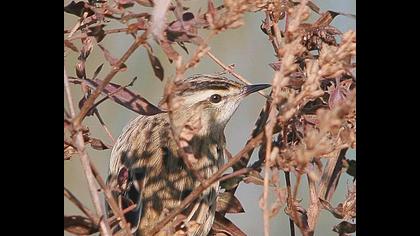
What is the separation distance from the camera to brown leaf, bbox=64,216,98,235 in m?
1.41

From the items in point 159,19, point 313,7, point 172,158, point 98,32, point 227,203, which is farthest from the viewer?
point 172,158

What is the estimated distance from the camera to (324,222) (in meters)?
2.23

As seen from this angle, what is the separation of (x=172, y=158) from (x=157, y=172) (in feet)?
0.21

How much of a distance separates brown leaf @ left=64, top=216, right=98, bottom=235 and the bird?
0.23 metres

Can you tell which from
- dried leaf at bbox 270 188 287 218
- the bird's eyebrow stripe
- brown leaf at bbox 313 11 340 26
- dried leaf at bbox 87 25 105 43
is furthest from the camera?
the bird's eyebrow stripe

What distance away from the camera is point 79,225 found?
56.2 inches

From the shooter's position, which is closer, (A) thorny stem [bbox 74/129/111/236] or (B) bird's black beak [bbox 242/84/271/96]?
(A) thorny stem [bbox 74/129/111/236]

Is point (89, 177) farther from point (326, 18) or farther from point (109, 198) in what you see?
point (326, 18)

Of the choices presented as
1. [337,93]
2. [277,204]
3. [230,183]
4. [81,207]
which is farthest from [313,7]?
[81,207]

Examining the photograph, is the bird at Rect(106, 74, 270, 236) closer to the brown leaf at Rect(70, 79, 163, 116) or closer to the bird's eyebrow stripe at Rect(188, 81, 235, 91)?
the bird's eyebrow stripe at Rect(188, 81, 235, 91)

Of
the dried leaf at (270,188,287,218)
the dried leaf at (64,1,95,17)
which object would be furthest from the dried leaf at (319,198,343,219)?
the dried leaf at (64,1,95,17)
